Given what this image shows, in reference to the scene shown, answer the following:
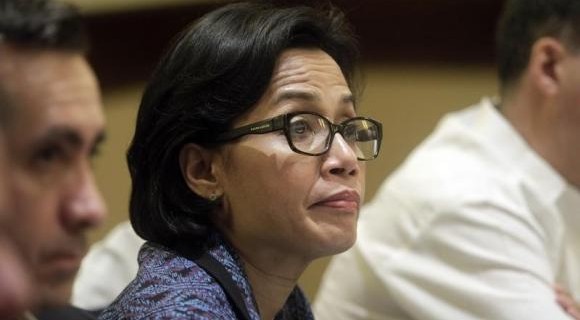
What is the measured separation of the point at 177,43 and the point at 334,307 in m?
0.78

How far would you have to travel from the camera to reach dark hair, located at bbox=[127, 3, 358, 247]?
1.24 meters

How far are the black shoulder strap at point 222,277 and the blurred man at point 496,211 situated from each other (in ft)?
1.94

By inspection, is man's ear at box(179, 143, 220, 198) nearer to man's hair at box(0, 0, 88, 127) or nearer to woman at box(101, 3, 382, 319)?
woman at box(101, 3, 382, 319)

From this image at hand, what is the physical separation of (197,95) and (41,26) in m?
0.40

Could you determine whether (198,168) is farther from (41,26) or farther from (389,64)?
(389,64)

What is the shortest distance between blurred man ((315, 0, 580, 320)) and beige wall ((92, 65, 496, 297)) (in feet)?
2.23

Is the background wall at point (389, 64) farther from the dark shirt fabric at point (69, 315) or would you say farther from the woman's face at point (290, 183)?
the woman's face at point (290, 183)

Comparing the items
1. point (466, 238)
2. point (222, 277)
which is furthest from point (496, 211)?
point (222, 277)

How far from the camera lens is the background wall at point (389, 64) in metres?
2.66

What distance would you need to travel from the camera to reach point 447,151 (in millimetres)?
1905

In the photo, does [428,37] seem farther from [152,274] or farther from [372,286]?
[152,274]

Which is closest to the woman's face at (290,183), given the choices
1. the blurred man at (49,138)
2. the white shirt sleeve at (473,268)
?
the blurred man at (49,138)

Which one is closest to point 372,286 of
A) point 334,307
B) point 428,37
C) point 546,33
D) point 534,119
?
point 334,307

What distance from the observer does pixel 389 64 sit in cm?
272
